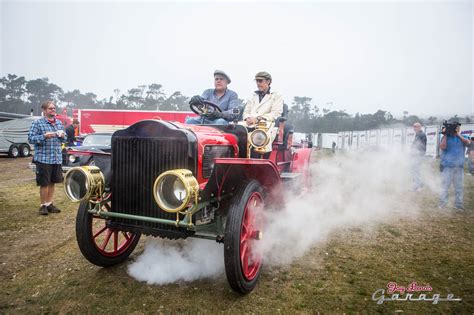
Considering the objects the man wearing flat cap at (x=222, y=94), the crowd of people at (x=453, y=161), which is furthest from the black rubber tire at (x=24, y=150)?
the crowd of people at (x=453, y=161)

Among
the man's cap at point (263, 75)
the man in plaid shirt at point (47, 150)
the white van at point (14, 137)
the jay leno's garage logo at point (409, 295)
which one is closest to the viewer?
the jay leno's garage logo at point (409, 295)

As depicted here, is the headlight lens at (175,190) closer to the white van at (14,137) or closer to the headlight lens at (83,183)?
the headlight lens at (83,183)

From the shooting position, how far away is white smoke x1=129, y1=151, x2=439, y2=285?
109 inches

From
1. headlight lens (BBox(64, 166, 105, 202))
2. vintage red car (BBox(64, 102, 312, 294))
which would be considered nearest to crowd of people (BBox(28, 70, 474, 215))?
vintage red car (BBox(64, 102, 312, 294))

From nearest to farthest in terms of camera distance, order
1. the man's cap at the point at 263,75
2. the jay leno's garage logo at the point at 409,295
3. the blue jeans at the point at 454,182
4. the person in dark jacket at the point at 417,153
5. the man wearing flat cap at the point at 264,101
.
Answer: the jay leno's garage logo at the point at 409,295 → the man wearing flat cap at the point at 264,101 → the man's cap at the point at 263,75 → the blue jeans at the point at 454,182 → the person in dark jacket at the point at 417,153

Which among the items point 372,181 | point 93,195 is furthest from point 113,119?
point 93,195

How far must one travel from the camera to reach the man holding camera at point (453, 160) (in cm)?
552

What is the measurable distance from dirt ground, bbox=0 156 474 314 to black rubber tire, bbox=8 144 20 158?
1442 cm

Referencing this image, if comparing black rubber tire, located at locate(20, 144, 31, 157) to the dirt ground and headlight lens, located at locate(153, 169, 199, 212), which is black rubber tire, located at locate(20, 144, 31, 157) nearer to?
the dirt ground

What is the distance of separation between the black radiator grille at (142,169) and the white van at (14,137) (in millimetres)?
16707

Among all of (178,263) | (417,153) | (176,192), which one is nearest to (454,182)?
(417,153)

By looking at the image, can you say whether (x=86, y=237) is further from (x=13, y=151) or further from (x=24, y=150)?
→ (x=24, y=150)

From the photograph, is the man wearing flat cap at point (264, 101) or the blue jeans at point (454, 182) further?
the blue jeans at point (454, 182)

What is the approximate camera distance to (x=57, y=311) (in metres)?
2.17
